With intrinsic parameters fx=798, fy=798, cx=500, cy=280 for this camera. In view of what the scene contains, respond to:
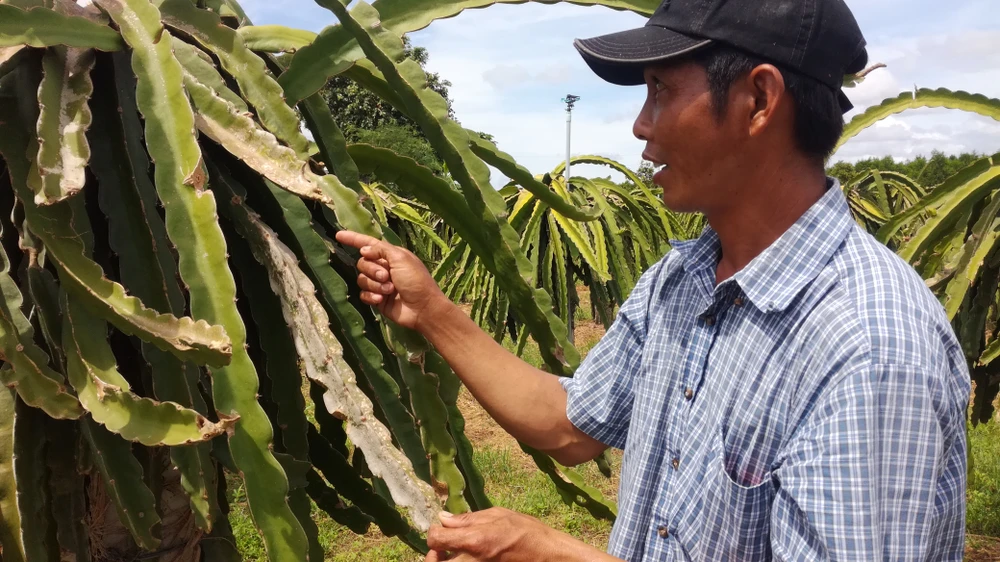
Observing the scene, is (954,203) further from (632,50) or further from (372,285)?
(372,285)

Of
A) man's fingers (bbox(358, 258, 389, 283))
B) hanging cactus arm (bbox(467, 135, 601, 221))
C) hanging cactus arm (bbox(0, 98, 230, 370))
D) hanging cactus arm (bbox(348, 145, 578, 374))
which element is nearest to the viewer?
hanging cactus arm (bbox(0, 98, 230, 370))

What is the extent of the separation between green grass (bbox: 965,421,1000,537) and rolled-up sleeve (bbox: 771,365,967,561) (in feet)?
11.7

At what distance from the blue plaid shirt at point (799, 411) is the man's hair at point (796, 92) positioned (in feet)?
0.36

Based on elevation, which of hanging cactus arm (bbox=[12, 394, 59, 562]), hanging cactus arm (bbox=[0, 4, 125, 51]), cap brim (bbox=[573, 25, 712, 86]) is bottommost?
hanging cactus arm (bbox=[12, 394, 59, 562])

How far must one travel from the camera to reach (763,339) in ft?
3.96

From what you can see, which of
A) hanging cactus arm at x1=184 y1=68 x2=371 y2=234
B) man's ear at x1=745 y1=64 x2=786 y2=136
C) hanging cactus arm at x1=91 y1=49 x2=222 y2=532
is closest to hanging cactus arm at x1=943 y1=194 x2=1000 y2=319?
man's ear at x1=745 y1=64 x2=786 y2=136

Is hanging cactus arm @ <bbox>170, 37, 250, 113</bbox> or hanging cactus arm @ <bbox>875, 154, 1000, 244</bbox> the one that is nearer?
hanging cactus arm @ <bbox>170, 37, 250, 113</bbox>

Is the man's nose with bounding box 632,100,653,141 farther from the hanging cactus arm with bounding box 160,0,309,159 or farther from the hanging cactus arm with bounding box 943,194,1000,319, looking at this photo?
the hanging cactus arm with bounding box 943,194,1000,319

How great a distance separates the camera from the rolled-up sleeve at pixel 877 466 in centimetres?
99

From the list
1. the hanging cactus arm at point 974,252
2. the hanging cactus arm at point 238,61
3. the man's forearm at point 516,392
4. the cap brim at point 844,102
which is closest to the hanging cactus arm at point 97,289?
the hanging cactus arm at point 238,61

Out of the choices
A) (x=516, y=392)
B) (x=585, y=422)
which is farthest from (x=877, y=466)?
(x=516, y=392)

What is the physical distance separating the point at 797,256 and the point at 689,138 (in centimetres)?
25

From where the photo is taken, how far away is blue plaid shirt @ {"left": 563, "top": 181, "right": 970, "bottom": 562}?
3.28 ft

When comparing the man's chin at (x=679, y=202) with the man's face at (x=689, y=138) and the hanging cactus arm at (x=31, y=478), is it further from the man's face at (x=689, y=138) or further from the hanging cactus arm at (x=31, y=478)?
the hanging cactus arm at (x=31, y=478)
